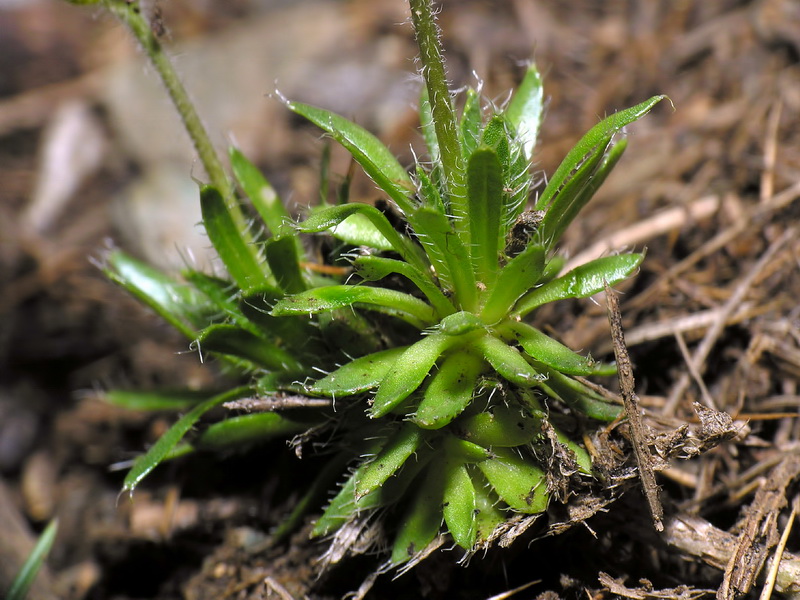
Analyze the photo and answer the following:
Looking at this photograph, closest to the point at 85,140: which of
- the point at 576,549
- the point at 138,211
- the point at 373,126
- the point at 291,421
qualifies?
the point at 138,211

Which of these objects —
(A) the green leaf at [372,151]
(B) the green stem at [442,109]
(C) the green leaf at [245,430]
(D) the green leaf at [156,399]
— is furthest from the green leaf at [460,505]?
(D) the green leaf at [156,399]

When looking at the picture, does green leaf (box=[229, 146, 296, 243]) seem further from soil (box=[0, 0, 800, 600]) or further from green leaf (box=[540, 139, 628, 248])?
green leaf (box=[540, 139, 628, 248])

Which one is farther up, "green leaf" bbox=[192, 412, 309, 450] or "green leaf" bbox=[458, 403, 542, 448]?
"green leaf" bbox=[192, 412, 309, 450]

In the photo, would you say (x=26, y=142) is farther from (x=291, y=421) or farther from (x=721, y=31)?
(x=721, y=31)

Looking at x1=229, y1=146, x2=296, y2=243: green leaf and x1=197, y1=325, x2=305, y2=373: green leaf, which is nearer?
x1=197, y1=325, x2=305, y2=373: green leaf

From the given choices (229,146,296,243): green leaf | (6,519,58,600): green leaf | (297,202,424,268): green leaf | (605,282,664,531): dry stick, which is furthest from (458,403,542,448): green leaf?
(6,519,58,600): green leaf

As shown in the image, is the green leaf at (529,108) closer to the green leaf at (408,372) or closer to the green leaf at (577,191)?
the green leaf at (577,191)

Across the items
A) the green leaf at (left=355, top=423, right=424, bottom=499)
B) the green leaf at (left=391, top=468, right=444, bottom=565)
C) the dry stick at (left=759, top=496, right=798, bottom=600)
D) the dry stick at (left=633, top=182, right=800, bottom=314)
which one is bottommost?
the dry stick at (left=759, top=496, right=798, bottom=600)

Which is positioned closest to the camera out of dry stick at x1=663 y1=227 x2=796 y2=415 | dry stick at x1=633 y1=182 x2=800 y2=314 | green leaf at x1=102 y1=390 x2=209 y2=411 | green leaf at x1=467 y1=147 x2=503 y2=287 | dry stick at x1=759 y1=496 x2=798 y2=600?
green leaf at x1=467 y1=147 x2=503 y2=287

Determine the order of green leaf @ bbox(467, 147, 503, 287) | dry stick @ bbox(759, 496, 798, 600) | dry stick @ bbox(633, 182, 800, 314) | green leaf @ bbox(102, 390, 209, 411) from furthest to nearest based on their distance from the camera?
1. dry stick @ bbox(633, 182, 800, 314)
2. green leaf @ bbox(102, 390, 209, 411)
3. dry stick @ bbox(759, 496, 798, 600)
4. green leaf @ bbox(467, 147, 503, 287)
